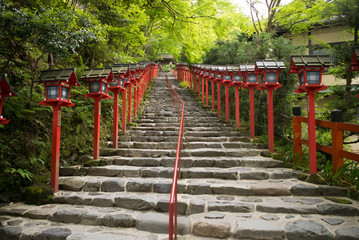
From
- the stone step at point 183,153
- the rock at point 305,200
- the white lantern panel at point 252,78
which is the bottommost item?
the rock at point 305,200

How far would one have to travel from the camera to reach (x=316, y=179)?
467 cm

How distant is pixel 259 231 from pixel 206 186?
1.50 metres

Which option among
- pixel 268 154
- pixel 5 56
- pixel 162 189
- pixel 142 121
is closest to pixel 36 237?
pixel 162 189

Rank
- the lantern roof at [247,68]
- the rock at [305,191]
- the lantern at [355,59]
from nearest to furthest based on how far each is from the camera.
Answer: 1. the lantern at [355,59]
2. the rock at [305,191]
3. the lantern roof at [247,68]

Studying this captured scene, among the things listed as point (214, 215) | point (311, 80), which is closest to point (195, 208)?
point (214, 215)

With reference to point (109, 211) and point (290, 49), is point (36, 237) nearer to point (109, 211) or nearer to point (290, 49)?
Result: point (109, 211)

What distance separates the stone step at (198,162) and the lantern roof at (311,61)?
2582mm

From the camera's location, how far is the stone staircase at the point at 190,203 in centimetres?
335

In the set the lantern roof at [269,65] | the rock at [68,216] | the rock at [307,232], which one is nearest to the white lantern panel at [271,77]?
the lantern roof at [269,65]

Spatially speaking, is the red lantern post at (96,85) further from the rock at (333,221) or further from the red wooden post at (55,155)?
the rock at (333,221)

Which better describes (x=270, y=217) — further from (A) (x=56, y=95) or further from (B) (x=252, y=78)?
(B) (x=252, y=78)

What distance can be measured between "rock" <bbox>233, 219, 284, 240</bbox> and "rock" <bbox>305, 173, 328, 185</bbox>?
1986mm

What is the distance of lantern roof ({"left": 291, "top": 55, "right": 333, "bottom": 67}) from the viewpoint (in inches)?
194

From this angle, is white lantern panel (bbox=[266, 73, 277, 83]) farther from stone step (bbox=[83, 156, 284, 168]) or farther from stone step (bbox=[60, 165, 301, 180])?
stone step (bbox=[60, 165, 301, 180])
